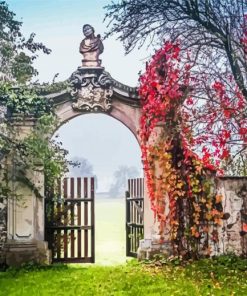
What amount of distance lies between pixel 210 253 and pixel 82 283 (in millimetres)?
2856

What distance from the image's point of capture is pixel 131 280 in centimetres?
776

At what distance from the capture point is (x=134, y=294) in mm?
6949

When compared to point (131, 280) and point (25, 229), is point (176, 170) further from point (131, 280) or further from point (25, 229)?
point (25, 229)

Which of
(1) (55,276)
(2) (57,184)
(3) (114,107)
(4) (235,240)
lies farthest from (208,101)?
(1) (55,276)

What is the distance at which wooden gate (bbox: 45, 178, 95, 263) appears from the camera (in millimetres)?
10125

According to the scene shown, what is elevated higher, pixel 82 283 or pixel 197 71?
pixel 197 71

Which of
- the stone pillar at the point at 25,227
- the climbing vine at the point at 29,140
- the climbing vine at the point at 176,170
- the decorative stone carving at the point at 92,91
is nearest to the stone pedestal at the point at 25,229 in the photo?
the stone pillar at the point at 25,227

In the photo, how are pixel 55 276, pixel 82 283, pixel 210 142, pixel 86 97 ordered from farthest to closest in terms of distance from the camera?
pixel 86 97, pixel 210 142, pixel 55 276, pixel 82 283

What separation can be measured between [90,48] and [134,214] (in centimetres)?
364

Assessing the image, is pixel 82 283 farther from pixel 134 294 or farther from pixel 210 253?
pixel 210 253

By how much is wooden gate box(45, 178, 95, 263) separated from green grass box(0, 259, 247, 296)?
0.71 m

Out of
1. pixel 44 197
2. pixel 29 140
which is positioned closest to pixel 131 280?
pixel 44 197

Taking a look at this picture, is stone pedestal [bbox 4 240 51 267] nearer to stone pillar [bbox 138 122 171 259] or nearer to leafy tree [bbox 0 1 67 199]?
leafy tree [bbox 0 1 67 199]

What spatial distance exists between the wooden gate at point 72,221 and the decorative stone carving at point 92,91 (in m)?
1.51
